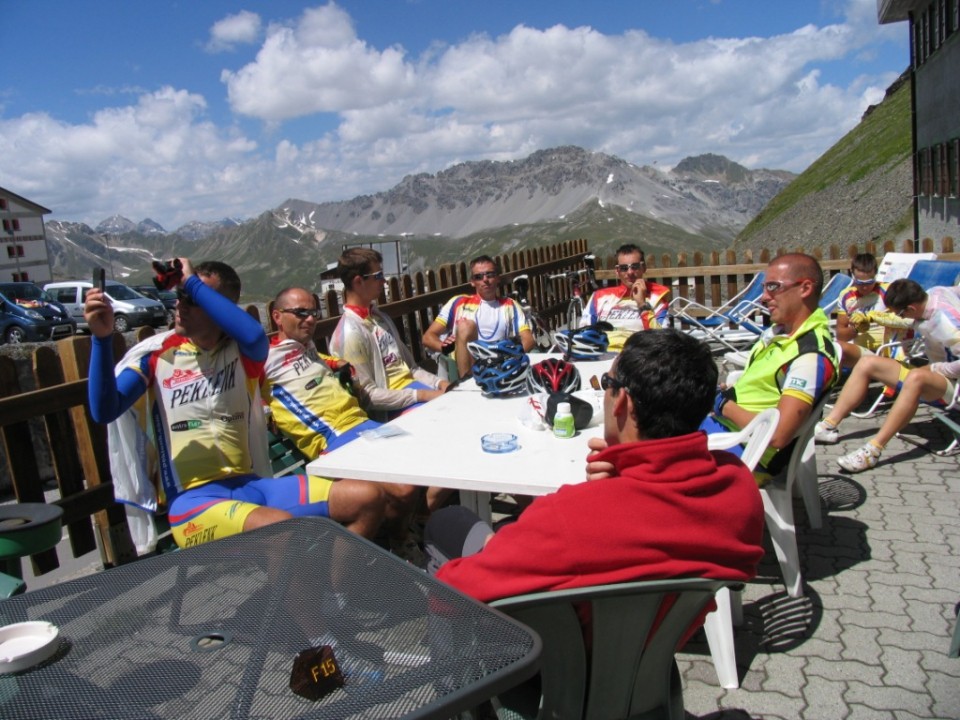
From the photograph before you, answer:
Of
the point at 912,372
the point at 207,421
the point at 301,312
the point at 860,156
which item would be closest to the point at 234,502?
the point at 207,421

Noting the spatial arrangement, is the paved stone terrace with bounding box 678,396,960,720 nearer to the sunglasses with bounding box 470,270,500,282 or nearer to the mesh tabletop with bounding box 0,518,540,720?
the mesh tabletop with bounding box 0,518,540,720

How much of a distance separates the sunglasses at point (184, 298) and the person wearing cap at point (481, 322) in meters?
2.68

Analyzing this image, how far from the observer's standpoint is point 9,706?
45.4 inches

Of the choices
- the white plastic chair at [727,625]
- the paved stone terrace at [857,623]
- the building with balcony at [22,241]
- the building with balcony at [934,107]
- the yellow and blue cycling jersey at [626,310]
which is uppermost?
the building with balcony at [22,241]

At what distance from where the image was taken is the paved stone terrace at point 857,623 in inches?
98.9

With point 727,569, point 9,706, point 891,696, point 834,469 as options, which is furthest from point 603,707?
point 834,469

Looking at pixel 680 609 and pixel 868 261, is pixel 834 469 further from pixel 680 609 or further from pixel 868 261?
pixel 680 609

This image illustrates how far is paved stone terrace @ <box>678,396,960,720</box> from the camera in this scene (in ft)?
8.24

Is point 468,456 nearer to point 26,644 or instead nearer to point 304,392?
point 304,392

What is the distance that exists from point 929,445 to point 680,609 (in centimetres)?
448

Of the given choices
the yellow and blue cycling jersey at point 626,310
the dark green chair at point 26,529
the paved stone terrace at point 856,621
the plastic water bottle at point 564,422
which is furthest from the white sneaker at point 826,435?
the dark green chair at point 26,529

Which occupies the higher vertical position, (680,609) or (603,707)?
(680,609)

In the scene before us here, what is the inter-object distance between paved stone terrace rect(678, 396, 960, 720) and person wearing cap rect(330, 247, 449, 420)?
6.97 feet

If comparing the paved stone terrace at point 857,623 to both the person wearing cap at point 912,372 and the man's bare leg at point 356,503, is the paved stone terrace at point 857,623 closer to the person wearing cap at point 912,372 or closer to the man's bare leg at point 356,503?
the person wearing cap at point 912,372
